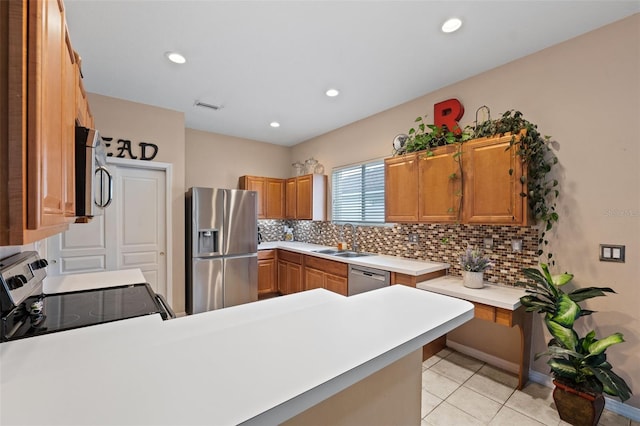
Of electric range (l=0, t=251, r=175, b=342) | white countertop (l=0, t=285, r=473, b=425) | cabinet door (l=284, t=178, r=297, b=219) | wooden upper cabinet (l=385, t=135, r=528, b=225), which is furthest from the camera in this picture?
cabinet door (l=284, t=178, r=297, b=219)

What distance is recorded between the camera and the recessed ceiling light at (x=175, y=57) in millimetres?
2355

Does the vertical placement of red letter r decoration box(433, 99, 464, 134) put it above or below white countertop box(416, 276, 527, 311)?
above

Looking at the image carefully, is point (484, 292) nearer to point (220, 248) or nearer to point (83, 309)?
point (83, 309)

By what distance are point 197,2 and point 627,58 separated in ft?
9.86

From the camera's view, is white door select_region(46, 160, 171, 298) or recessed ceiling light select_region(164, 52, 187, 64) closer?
recessed ceiling light select_region(164, 52, 187, 64)

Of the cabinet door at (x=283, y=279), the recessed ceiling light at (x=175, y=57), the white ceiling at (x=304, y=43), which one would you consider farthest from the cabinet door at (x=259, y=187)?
the recessed ceiling light at (x=175, y=57)

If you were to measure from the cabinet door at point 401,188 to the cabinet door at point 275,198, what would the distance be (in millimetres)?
2422

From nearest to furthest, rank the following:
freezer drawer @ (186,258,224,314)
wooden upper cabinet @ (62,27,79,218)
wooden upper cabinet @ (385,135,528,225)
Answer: wooden upper cabinet @ (62,27,79,218) < wooden upper cabinet @ (385,135,528,225) < freezer drawer @ (186,258,224,314)

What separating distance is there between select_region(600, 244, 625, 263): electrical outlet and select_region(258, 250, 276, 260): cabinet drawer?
13.0 feet

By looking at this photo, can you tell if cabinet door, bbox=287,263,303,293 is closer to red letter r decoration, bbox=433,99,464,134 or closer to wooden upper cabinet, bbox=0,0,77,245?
red letter r decoration, bbox=433,99,464,134

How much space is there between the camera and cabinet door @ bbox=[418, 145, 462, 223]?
8.38 feet

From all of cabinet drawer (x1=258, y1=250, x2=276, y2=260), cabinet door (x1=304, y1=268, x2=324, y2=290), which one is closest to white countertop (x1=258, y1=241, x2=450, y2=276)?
cabinet door (x1=304, y1=268, x2=324, y2=290)

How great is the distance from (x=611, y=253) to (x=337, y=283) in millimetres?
2508

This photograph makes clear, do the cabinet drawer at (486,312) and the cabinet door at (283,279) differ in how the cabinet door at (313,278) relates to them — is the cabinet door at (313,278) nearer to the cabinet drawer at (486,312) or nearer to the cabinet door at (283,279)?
the cabinet door at (283,279)
